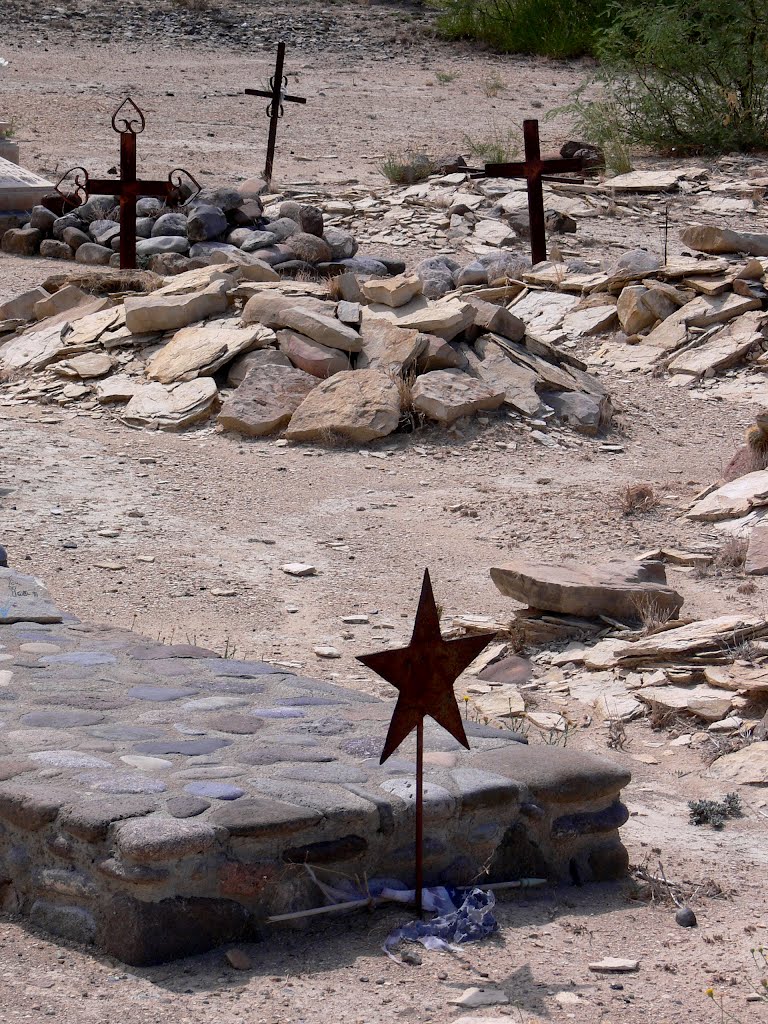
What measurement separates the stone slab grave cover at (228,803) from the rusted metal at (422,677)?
0.55ft

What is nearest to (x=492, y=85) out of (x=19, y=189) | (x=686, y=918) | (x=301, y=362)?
(x=19, y=189)

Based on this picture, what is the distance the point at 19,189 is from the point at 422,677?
11.8 m

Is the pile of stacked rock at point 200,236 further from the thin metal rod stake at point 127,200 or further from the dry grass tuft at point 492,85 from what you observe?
the dry grass tuft at point 492,85

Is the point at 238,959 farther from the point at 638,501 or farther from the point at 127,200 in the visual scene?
the point at 127,200

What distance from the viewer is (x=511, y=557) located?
6.12 meters

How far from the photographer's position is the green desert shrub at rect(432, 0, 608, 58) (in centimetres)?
2284

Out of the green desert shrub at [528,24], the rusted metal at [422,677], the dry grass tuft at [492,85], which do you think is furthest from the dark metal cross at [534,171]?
the green desert shrub at [528,24]

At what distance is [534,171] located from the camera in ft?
36.3

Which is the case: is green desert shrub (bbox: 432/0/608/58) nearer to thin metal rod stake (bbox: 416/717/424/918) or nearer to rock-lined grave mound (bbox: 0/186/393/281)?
rock-lined grave mound (bbox: 0/186/393/281)

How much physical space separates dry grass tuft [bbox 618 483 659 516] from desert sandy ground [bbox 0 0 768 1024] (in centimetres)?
6

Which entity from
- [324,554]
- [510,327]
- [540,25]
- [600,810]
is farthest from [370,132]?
[600,810]

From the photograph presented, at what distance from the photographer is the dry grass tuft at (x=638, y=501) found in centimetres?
666

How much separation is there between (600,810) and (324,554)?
10.7 feet

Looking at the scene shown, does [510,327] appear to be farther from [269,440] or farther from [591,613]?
[591,613]
